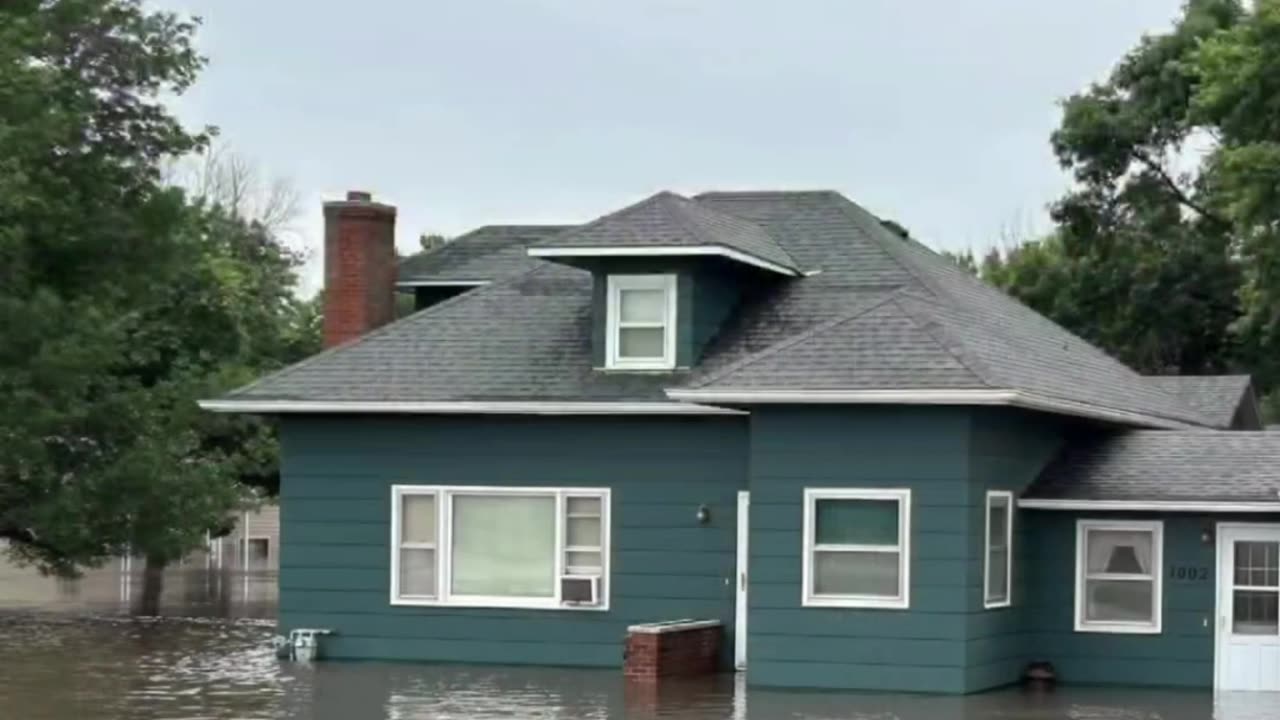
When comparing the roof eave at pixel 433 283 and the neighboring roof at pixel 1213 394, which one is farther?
the neighboring roof at pixel 1213 394

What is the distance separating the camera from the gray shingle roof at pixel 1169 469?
2430 centimetres

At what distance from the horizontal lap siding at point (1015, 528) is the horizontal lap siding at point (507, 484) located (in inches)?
121

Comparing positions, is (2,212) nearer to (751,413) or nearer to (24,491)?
(24,491)

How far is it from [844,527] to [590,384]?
4312 mm

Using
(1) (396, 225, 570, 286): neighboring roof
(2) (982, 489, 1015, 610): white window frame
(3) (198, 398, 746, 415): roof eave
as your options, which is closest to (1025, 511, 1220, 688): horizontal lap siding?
(2) (982, 489, 1015, 610): white window frame

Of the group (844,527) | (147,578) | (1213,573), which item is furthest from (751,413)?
(147,578)

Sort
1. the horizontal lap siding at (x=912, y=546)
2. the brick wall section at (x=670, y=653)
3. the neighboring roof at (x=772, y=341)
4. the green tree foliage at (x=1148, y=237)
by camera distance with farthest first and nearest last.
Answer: the green tree foliage at (x=1148, y=237)
the brick wall section at (x=670, y=653)
the neighboring roof at (x=772, y=341)
the horizontal lap siding at (x=912, y=546)

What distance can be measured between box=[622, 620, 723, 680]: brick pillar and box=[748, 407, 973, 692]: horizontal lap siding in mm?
1021

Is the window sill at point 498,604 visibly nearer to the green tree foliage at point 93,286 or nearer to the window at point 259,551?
the green tree foliage at point 93,286

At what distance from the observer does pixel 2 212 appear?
29.8 m

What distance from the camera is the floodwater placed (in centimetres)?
2097

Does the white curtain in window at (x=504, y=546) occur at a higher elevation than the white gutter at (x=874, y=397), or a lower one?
lower

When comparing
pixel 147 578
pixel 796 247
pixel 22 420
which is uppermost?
pixel 796 247

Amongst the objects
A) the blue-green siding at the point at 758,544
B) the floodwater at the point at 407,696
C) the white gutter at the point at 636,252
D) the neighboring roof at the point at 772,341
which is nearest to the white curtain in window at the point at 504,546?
the blue-green siding at the point at 758,544
